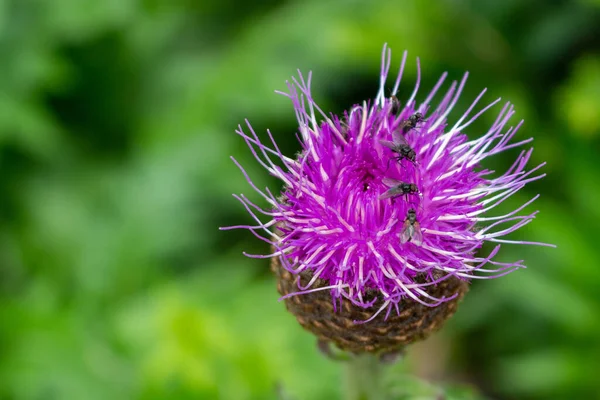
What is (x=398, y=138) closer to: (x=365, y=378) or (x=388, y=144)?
(x=388, y=144)

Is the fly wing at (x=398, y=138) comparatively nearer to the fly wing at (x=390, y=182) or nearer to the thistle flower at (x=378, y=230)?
the thistle flower at (x=378, y=230)

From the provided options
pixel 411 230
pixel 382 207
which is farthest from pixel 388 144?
pixel 411 230

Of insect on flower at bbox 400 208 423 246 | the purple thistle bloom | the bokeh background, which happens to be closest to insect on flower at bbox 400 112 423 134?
the purple thistle bloom

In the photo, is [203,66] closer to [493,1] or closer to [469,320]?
[493,1]

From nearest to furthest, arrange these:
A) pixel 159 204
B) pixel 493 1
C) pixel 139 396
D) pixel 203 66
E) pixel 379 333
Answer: pixel 379 333
pixel 139 396
pixel 159 204
pixel 493 1
pixel 203 66

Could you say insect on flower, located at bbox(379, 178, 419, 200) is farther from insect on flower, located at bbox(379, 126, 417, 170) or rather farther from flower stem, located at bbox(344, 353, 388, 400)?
flower stem, located at bbox(344, 353, 388, 400)

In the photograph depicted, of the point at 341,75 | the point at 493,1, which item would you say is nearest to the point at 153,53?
the point at 341,75
